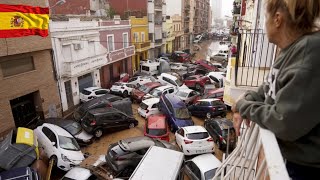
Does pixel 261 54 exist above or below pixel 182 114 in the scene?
above

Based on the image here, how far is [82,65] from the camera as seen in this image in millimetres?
18594

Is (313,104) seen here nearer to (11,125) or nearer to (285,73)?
(285,73)

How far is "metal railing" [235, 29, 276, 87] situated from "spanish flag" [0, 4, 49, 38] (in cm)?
964

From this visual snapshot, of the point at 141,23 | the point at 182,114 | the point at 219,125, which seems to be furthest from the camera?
the point at 141,23

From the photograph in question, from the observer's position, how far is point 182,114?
1532 centimetres

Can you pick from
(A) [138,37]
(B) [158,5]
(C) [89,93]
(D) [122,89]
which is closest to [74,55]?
(C) [89,93]

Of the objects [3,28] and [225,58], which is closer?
[3,28]

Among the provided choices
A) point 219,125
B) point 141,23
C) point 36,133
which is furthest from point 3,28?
point 141,23

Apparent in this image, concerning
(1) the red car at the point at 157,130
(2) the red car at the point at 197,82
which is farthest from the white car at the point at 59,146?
(2) the red car at the point at 197,82

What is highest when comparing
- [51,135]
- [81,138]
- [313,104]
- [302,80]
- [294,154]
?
[302,80]

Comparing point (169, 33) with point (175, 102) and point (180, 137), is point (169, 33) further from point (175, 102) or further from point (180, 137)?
point (180, 137)

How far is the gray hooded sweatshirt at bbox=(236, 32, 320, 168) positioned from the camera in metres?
1.34

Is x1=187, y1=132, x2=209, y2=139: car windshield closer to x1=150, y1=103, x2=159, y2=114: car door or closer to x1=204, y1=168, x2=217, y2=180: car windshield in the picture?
x1=204, y1=168, x2=217, y2=180: car windshield

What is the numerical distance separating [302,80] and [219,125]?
12.3 m
